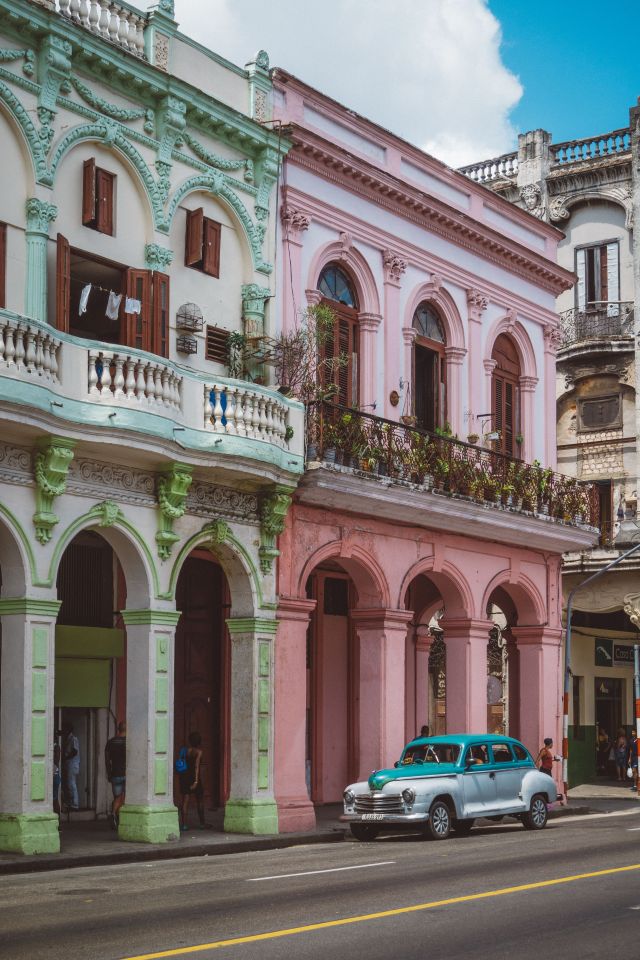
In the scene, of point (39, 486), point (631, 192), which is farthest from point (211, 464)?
point (631, 192)

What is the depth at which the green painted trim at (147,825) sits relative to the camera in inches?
743

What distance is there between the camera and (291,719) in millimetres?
22125

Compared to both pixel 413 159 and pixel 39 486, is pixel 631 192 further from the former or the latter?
pixel 39 486

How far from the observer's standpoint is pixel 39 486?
17828 millimetres

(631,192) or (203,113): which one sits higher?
(631,192)

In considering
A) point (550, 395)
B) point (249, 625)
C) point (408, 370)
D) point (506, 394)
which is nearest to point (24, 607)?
point (249, 625)

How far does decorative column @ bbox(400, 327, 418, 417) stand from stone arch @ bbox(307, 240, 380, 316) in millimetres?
1006

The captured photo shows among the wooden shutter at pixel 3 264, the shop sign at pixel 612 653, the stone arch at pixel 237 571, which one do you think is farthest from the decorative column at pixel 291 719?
the shop sign at pixel 612 653

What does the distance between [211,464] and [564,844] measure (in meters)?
6.89

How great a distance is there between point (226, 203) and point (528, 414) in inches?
397

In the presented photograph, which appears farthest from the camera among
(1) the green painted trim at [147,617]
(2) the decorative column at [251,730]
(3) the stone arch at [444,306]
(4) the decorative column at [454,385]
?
(4) the decorative column at [454,385]

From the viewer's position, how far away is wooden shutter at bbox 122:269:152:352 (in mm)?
20016

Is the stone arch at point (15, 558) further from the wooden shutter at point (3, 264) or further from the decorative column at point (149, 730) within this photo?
the wooden shutter at point (3, 264)

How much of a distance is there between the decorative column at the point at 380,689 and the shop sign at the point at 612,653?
13505mm
